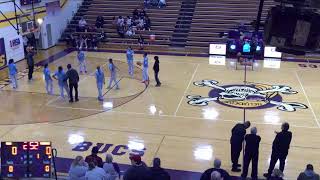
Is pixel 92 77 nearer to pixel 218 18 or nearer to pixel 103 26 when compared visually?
pixel 103 26

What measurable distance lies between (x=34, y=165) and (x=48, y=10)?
21.0 meters

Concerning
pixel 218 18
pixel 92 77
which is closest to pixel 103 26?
pixel 218 18

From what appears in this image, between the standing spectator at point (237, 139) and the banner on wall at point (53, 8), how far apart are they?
2089cm

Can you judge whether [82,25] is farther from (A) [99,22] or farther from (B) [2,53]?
(B) [2,53]

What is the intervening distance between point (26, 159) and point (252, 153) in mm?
5347

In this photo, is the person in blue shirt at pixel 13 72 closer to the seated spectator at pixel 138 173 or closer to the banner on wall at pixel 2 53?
the banner on wall at pixel 2 53

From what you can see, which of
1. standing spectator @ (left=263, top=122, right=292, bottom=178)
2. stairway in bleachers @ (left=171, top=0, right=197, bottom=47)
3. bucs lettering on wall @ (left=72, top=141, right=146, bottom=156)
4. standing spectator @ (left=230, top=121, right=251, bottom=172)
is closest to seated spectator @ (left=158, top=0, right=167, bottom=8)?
stairway in bleachers @ (left=171, top=0, right=197, bottom=47)

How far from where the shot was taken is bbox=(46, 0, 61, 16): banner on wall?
28.8 m

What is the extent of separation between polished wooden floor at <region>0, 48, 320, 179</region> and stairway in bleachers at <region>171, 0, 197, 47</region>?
7.34 metres

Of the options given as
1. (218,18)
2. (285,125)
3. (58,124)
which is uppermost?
(218,18)

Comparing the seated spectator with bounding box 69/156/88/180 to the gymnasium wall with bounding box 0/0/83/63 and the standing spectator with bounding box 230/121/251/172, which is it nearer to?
the standing spectator with bounding box 230/121/251/172

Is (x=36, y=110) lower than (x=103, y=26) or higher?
lower

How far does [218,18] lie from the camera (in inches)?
1170

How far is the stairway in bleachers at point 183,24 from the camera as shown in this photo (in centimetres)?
2898
